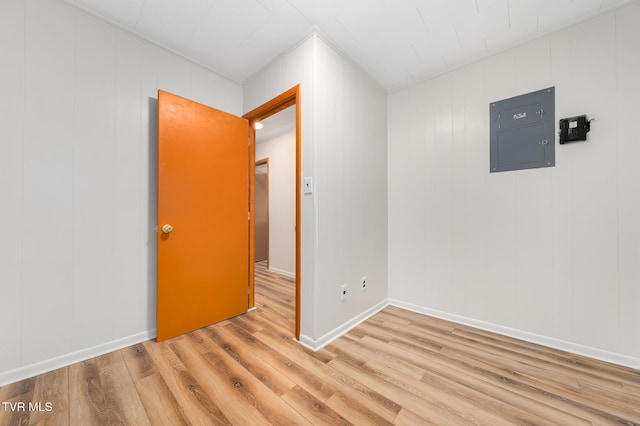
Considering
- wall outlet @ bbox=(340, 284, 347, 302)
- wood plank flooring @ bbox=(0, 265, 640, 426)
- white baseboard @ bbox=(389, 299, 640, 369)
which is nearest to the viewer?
wood plank flooring @ bbox=(0, 265, 640, 426)

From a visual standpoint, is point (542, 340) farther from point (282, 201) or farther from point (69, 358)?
point (282, 201)

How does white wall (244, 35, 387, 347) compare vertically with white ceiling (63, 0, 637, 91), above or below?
below

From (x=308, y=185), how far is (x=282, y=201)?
8.55 ft

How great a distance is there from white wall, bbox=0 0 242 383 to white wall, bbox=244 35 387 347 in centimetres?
116

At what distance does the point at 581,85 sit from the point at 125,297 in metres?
4.02

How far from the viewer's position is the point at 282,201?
4.52m

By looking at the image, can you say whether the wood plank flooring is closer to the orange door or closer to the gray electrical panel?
the orange door

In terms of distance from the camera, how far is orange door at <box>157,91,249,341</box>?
6.56ft

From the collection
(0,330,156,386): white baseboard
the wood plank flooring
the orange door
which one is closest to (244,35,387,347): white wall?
the wood plank flooring

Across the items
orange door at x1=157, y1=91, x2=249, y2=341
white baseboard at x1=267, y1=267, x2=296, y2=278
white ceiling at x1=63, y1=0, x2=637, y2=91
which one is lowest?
white baseboard at x1=267, y1=267, x2=296, y2=278

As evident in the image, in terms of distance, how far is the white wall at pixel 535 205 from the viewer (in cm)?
172

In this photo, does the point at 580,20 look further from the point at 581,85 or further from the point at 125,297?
the point at 125,297

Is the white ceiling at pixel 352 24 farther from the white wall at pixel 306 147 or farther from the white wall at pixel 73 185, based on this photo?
the white wall at pixel 73 185

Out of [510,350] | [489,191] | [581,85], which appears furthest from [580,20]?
[510,350]
